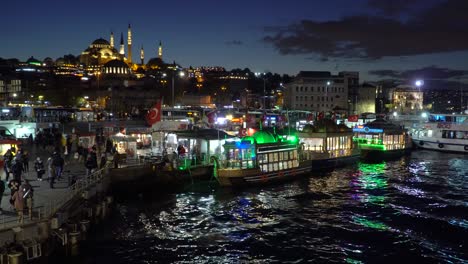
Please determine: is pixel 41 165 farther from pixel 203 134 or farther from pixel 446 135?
pixel 446 135

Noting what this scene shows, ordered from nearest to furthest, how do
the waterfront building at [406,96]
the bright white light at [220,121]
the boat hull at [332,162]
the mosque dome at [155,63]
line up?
the boat hull at [332,162] → the bright white light at [220,121] → the waterfront building at [406,96] → the mosque dome at [155,63]

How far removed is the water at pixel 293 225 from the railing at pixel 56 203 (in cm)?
200

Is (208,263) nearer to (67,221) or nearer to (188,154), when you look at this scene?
(67,221)

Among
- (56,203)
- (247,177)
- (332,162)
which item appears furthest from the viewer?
(332,162)

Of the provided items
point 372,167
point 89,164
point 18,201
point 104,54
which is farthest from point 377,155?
point 104,54

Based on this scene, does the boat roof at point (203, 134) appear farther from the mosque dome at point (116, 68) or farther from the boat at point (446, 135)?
the mosque dome at point (116, 68)

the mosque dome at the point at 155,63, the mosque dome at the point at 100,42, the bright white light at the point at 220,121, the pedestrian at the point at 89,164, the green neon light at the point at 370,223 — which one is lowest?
the green neon light at the point at 370,223

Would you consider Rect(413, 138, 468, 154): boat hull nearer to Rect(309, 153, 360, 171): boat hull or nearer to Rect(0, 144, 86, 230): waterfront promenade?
Rect(309, 153, 360, 171): boat hull

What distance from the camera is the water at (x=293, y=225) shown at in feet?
58.4

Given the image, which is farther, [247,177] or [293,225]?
[247,177]

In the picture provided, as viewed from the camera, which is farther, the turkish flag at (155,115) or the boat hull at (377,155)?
the boat hull at (377,155)

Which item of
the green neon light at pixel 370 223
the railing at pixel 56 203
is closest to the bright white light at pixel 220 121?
the railing at pixel 56 203

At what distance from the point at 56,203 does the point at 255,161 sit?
1628cm

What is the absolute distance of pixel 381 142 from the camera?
50.4 m
